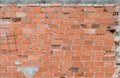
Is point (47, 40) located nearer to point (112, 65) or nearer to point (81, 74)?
point (81, 74)

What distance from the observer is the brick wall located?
4.14m

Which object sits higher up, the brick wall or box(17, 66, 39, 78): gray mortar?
the brick wall

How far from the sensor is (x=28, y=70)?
418cm

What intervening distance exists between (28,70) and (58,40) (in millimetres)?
647

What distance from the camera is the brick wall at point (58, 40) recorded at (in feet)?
13.6

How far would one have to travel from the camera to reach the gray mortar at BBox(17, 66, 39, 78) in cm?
417

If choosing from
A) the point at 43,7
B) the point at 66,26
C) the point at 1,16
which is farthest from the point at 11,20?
the point at 66,26

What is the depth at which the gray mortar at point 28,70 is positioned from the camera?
417 cm

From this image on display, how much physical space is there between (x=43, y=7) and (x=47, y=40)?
1.66ft

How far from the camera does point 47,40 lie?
4.16 metres

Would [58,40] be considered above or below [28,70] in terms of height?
above

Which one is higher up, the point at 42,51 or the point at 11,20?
the point at 11,20

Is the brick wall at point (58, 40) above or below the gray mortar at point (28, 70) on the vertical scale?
above

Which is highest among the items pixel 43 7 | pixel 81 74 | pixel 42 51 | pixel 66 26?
pixel 43 7
